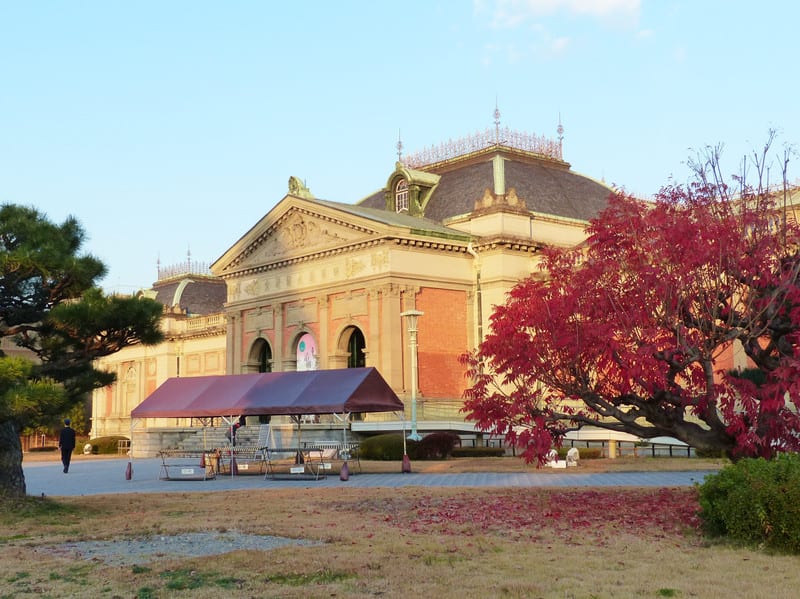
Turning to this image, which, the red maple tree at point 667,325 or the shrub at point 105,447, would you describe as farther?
the shrub at point 105,447

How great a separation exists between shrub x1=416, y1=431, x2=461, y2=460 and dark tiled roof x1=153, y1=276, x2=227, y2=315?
1680 inches

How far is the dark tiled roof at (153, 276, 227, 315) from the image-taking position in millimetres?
77325

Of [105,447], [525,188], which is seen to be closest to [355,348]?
[525,188]

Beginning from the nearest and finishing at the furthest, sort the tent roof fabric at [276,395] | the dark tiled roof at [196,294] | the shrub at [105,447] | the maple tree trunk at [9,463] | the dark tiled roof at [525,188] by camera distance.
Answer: the maple tree trunk at [9,463], the tent roof fabric at [276,395], the dark tiled roof at [525,188], the shrub at [105,447], the dark tiled roof at [196,294]

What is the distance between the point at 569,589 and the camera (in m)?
10.1

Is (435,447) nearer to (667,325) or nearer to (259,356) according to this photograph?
(667,325)

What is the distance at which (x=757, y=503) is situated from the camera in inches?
493

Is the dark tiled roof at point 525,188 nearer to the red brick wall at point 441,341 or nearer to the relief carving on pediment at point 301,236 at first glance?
the red brick wall at point 441,341

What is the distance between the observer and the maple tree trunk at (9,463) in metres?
19.3

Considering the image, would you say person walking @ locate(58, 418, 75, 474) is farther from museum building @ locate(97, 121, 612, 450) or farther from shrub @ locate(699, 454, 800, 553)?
shrub @ locate(699, 454, 800, 553)

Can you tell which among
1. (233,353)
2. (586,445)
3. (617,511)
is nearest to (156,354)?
(233,353)

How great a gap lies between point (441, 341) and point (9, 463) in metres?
30.4

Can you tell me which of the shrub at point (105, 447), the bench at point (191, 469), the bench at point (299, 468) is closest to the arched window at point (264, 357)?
the shrub at point (105, 447)

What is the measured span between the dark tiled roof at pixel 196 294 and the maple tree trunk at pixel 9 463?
56.8 m
